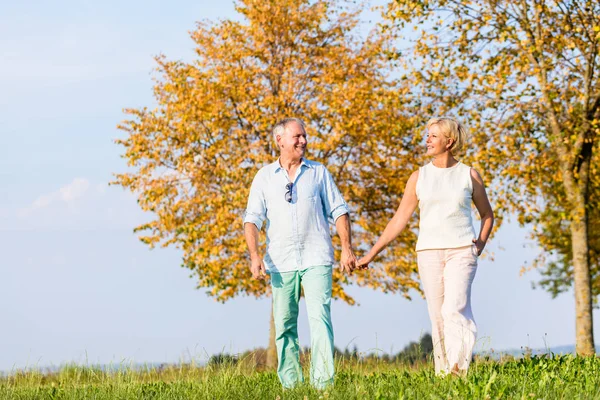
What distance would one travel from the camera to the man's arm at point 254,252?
7.11 meters

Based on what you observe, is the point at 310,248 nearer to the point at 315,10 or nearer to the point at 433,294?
the point at 433,294

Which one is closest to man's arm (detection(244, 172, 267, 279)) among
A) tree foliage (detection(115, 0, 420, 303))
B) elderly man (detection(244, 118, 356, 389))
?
elderly man (detection(244, 118, 356, 389))

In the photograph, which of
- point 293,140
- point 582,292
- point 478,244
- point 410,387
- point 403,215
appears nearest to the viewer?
point 410,387

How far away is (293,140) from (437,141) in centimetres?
147

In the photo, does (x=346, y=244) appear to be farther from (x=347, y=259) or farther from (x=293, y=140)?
(x=293, y=140)

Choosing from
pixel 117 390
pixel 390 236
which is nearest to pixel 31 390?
pixel 117 390

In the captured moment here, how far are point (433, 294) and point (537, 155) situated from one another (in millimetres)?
10751

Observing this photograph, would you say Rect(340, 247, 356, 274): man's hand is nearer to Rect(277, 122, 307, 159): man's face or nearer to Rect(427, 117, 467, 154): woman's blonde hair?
Rect(277, 122, 307, 159): man's face

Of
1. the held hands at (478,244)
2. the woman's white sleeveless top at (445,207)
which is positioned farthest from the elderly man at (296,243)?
the held hands at (478,244)

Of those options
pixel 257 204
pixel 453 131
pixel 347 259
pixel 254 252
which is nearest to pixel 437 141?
pixel 453 131

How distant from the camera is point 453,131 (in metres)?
7.34

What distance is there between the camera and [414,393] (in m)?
6.28

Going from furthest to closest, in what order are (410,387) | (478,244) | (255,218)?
(255,218), (478,244), (410,387)

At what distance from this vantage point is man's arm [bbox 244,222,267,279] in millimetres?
7109
